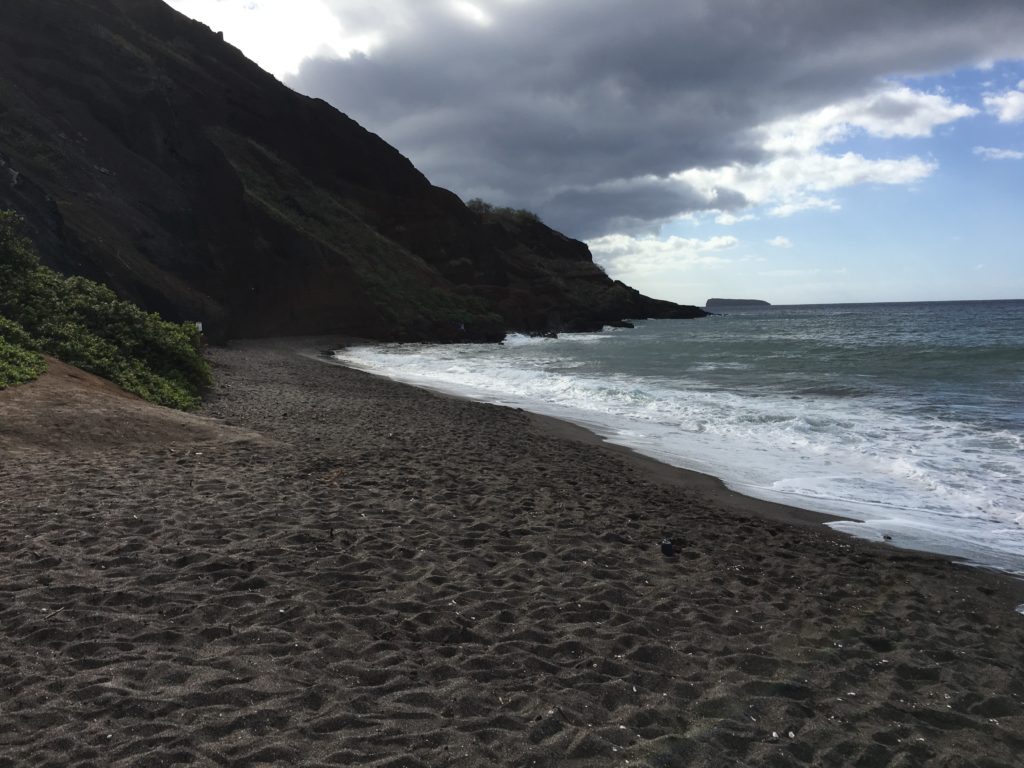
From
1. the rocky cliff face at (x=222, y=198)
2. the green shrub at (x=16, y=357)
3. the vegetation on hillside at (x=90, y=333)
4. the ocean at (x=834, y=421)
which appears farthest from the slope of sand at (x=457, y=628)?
the rocky cliff face at (x=222, y=198)

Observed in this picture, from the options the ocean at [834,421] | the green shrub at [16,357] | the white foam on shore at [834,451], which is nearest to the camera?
the white foam on shore at [834,451]

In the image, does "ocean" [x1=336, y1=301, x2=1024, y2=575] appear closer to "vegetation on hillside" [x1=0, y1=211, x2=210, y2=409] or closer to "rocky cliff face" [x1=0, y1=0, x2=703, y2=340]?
"vegetation on hillside" [x1=0, y1=211, x2=210, y2=409]

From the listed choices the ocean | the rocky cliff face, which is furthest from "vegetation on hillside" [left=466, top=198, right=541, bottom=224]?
the ocean

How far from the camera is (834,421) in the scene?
13555mm

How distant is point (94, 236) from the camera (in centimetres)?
2439

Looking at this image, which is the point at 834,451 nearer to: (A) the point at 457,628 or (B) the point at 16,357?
(A) the point at 457,628

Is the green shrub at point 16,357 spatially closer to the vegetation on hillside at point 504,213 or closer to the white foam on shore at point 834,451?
the white foam on shore at point 834,451

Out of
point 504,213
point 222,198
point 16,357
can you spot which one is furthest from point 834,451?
point 504,213

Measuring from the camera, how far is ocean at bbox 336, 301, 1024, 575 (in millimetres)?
7848

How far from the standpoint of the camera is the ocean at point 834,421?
7.85 meters

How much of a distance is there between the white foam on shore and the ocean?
0.10ft

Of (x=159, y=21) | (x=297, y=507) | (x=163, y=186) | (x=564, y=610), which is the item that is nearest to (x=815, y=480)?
(x=564, y=610)

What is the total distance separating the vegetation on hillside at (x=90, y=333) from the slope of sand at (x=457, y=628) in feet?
14.9

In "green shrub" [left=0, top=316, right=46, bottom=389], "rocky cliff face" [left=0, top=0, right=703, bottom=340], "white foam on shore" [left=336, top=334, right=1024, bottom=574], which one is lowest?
"white foam on shore" [left=336, top=334, right=1024, bottom=574]
